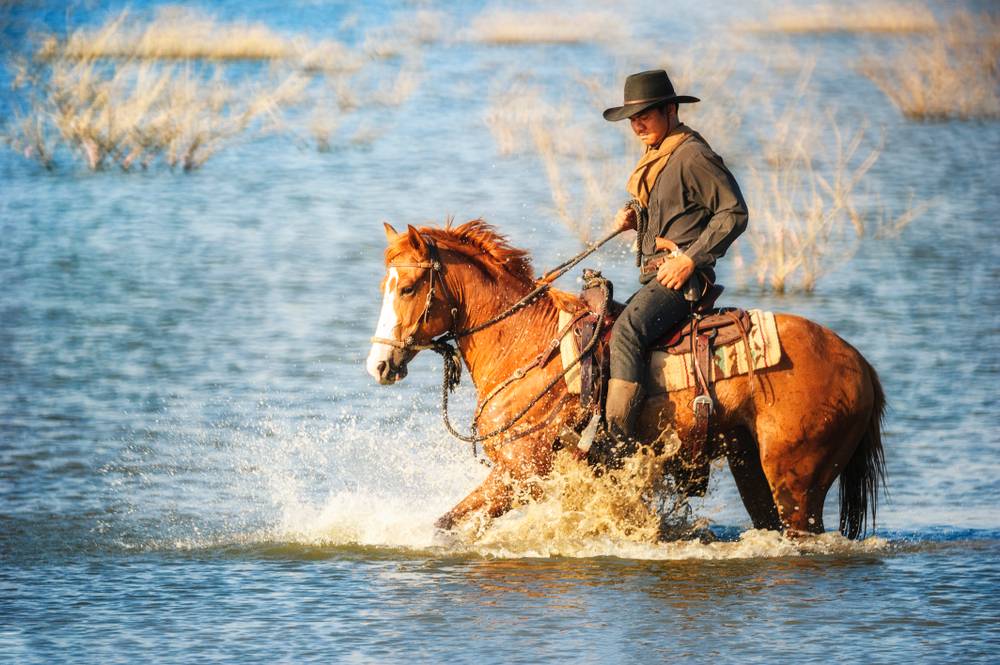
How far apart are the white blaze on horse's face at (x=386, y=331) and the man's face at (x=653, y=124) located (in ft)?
4.44

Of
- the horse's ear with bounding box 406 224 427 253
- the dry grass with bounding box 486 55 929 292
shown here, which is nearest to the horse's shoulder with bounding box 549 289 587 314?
the horse's ear with bounding box 406 224 427 253

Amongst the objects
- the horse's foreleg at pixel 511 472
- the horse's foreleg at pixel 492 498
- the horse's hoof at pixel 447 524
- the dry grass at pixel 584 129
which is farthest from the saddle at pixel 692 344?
the dry grass at pixel 584 129

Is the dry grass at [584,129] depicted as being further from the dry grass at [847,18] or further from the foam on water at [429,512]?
the dry grass at [847,18]

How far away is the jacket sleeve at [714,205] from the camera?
26.4 ft

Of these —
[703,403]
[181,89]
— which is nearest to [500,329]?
[703,403]

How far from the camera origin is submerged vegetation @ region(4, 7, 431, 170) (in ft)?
70.5

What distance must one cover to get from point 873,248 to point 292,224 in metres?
6.26

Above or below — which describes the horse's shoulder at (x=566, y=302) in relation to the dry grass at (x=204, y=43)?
below

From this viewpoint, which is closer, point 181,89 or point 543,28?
point 181,89

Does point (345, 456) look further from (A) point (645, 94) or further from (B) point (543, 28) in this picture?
(B) point (543, 28)

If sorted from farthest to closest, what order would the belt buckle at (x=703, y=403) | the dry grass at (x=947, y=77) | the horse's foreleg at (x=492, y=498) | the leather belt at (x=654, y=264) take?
the dry grass at (x=947, y=77) → the horse's foreleg at (x=492, y=498) → the leather belt at (x=654, y=264) → the belt buckle at (x=703, y=403)

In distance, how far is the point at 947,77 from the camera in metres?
25.0

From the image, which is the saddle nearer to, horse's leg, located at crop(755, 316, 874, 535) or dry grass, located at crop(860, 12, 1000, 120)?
horse's leg, located at crop(755, 316, 874, 535)

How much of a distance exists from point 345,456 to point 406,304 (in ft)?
10.2
